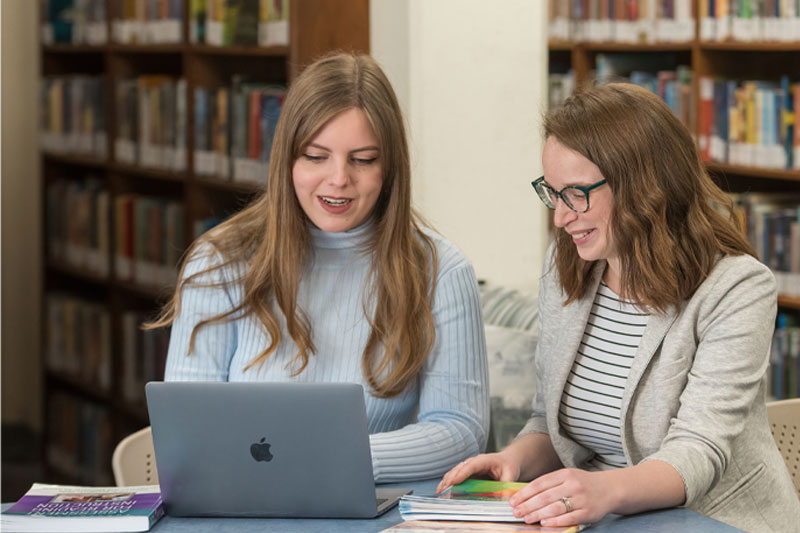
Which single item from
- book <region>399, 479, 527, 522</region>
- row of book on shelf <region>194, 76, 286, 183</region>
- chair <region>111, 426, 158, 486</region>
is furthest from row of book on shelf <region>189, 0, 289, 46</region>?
book <region>399, 479, 527, 522</region>

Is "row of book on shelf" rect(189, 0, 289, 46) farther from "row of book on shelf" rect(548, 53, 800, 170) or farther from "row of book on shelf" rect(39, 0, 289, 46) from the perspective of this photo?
"row of book on shelf" rect(548, 53, 800, 170)

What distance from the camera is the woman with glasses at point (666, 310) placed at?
1.62 meters

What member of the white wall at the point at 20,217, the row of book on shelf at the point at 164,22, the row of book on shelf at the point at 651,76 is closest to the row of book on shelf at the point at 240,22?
the row of book on shelf at the point at 164,22

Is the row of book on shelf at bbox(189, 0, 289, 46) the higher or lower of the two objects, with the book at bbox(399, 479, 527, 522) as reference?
higher

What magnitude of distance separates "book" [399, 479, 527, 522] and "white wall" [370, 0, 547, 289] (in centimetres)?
143

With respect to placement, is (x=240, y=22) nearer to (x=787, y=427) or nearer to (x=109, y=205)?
(x=109, y=205)

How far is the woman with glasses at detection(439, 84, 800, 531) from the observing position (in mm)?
1615

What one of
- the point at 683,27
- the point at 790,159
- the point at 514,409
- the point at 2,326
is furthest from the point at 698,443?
the point at 2,326

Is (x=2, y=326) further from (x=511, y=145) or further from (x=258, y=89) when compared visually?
(x=511, y=145)

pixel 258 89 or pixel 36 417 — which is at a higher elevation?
pixel 258 89

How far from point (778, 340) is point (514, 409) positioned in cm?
124

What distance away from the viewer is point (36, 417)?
480 cm

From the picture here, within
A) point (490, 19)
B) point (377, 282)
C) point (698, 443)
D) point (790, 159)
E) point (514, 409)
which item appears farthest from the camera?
point (790, 159)

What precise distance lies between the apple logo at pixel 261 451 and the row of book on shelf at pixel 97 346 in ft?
8.58
